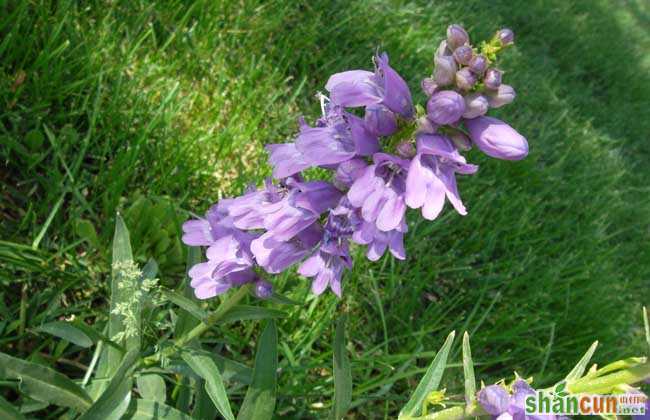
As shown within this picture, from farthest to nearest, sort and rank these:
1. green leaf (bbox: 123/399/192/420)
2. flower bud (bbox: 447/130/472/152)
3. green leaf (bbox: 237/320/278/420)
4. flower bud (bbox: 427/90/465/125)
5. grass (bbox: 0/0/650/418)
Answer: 1. grass (bbox: 0/0/650/418)
2. green leaf (bbox: 123/399/192/420)
3. green leaf (bbox: 237/320/278/420)
4. flower bud (bbox: 447/130/472/152)
5. flower bud (bbox: 427/90/465/125)

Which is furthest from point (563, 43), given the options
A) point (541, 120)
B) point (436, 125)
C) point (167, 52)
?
point (436, 125)

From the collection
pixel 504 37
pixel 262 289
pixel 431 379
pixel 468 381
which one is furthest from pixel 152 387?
pixel 504 37

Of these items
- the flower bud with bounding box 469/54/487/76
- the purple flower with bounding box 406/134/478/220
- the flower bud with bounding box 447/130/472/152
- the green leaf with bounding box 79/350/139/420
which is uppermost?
the flower bud with bounding box 469/54/487/76

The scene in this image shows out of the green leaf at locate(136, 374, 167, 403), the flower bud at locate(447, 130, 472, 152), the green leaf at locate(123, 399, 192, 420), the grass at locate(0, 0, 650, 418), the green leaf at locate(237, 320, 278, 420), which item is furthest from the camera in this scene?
the grass at locate(0, 0, 650, 418)

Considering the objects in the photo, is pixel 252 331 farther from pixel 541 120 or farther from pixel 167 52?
pixel 541 120

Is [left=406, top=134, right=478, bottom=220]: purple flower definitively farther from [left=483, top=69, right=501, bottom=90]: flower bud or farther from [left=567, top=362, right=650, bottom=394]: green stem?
[left=567, top=362, right=650, bottom=394]: green stem

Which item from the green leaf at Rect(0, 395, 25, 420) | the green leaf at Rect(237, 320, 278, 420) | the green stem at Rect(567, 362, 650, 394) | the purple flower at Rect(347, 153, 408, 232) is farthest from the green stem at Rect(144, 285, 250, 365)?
the green stem at Rect(567, 362, 650, 394)

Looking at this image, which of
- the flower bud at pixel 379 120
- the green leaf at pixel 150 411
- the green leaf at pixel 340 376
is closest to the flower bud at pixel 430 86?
the flower bud at pixel 379 120

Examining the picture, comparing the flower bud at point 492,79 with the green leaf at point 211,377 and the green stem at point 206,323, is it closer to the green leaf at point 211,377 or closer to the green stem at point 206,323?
the green stem at point 206,323
